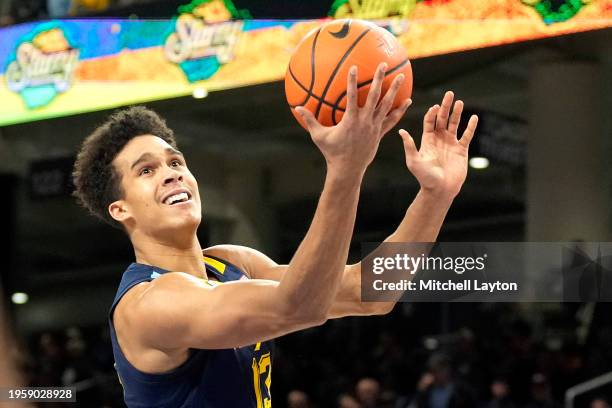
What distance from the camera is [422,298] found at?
914cm

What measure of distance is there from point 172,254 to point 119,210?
23 cm

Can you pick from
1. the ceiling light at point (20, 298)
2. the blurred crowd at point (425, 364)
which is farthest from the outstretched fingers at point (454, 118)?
the ceiling light at point (20, 298)

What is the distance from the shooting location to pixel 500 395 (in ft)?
25.2

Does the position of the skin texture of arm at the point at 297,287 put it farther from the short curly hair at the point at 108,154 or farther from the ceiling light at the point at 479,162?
the ceiling light at the point at 479,162

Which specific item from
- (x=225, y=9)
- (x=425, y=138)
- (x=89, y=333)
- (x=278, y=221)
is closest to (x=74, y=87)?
(x=225, y=9)

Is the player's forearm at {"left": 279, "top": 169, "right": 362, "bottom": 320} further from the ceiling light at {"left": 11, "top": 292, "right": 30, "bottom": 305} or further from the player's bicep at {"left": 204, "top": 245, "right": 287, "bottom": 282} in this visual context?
the ceiling light at {"left": 11, "top": 292, "right": 30, "bottom": 305}

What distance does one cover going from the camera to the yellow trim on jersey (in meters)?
3.42

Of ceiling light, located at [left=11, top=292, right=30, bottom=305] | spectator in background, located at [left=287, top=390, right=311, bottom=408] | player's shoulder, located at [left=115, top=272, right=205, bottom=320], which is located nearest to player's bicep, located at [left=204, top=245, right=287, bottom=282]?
player's shoulder, located at [left=115, top=272, right=205, bottom=320]

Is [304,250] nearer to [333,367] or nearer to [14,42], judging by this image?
[333,367]

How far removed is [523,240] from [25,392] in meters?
4.49

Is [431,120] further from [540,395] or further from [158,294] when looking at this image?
[540,395]

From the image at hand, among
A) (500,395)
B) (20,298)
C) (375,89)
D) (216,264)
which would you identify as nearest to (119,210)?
(216,264)

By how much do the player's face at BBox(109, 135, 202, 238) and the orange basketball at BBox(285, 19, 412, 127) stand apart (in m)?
0.41

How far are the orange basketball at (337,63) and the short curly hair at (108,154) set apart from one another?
1.69 feet
